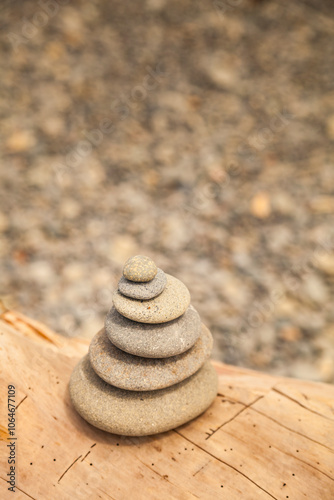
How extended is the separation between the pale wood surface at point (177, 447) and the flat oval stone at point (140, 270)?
1.03 metres

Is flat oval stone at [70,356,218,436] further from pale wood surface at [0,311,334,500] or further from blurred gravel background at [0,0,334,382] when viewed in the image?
blurred gravel background at [0,0,334,382]

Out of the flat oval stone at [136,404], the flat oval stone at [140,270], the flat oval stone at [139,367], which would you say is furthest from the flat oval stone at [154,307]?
the flat oval stone at [136,404]

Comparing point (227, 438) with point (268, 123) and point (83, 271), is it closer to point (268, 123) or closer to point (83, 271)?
point (83, 271)

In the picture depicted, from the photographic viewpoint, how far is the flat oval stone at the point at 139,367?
2.55 metres

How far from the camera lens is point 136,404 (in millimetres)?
Result: 2631

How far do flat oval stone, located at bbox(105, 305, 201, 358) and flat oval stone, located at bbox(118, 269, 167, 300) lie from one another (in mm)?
190

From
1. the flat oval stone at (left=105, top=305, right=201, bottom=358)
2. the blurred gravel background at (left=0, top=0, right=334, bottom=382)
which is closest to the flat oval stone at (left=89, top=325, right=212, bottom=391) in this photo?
the flat oval stone at (left=105, top=305, right=201, bottom=358)

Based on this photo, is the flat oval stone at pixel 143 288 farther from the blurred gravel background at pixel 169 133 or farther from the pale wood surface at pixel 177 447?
the blurred gravel background at pixel 169 133

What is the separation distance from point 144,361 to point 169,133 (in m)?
4.54

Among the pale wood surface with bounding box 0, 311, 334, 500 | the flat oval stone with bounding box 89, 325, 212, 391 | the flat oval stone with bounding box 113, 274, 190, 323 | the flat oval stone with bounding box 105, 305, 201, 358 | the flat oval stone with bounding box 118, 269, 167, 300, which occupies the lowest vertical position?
the pale wood surface with bounding box 0, 311, 334, 500

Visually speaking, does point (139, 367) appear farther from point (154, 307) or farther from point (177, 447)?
point (177, 447)

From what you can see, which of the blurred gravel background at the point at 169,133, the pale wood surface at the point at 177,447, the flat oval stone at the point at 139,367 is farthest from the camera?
the blurred gravel background at the point at 169,133

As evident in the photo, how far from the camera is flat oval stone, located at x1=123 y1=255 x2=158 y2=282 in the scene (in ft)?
8.16

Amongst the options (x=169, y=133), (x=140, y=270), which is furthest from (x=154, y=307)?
(x=169, y=133)
